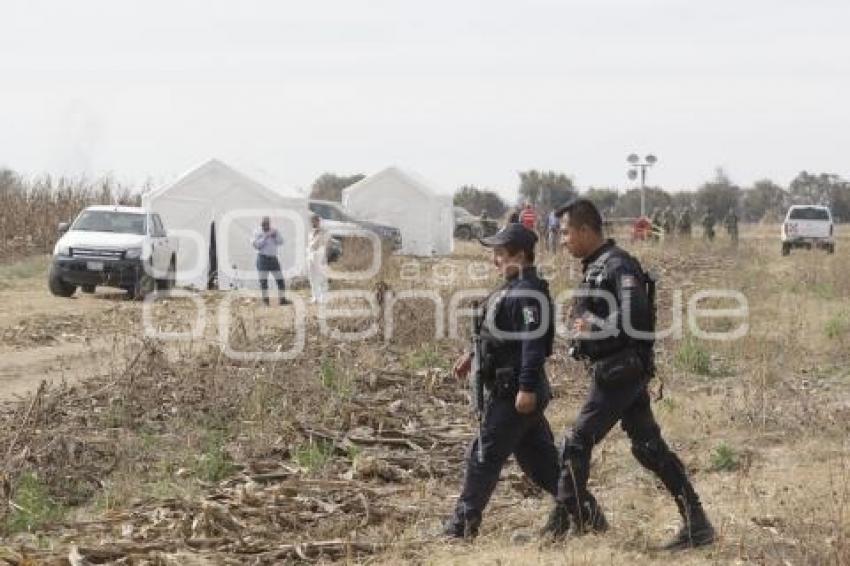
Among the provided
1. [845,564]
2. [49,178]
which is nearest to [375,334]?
[845,564]

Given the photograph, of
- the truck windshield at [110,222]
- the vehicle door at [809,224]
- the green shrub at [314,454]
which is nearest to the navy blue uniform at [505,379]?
the green shrub at [314,454]

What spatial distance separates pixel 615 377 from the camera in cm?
527

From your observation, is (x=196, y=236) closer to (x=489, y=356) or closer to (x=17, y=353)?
(x=17, y=353)

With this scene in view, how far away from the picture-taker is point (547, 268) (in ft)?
64.6

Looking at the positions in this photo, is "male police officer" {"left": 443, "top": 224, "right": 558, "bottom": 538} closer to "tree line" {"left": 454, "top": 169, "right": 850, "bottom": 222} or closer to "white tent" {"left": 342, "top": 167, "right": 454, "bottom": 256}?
"white tent" {"left": 342, "top": 167, "right": 454, "bottom": 256}

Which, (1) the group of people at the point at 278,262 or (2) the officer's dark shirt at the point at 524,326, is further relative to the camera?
(1) the group of people at the point at 278,262

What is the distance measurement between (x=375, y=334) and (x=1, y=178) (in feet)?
77.5

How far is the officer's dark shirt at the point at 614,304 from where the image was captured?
5250 mm

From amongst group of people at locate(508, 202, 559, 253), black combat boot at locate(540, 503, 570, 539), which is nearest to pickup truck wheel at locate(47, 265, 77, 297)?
group of people at locate(508, 202, 559, 253)

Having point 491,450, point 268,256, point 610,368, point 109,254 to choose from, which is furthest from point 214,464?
point 109,254

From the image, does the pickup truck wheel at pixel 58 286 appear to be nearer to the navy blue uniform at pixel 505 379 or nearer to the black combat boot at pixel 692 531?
the navy blue uniform at pixel 505 379

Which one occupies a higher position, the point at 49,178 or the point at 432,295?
the point at 49,178

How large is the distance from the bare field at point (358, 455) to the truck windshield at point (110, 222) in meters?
5.92

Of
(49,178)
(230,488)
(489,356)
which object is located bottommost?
(230,488)
